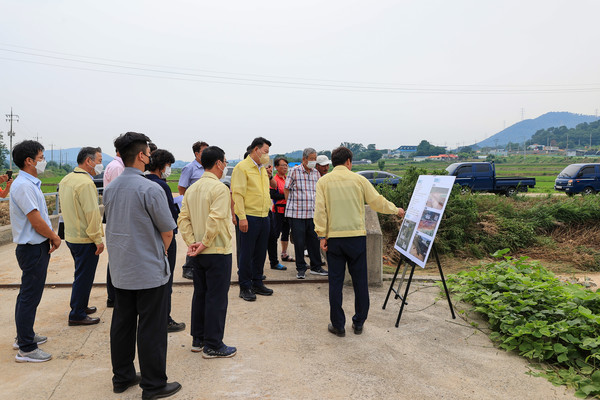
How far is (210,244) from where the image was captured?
3508 millimetres

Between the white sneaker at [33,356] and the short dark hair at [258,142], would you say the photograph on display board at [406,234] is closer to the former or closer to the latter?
Result: the short dark hair at [258,142]

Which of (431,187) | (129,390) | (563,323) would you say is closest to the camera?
(129,390)

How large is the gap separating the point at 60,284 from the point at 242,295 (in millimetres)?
2569

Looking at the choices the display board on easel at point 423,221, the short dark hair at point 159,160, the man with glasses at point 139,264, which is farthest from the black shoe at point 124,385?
the display board on easel at point 423,221

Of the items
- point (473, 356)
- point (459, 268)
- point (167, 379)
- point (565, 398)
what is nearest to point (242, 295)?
point (167, 379)

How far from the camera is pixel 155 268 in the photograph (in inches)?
114

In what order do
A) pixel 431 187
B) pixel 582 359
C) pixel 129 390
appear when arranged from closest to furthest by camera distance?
pixel 129 390 < pixel 582 359 < pixel 431 187

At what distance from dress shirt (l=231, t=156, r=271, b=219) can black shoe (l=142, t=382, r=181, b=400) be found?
2.24 m

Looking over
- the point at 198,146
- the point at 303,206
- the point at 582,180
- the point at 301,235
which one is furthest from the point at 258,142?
the point at 582,180

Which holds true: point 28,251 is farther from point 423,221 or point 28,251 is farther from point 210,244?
point 423,221

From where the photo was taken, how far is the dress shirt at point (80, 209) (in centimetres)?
398

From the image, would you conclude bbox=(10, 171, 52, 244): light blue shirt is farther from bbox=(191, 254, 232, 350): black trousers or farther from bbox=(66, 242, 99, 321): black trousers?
bbox=(191, 254, 232, 350): black trousers

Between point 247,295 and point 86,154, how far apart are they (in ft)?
7.96

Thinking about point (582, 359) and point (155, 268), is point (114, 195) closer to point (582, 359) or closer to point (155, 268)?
point (155, 268)
